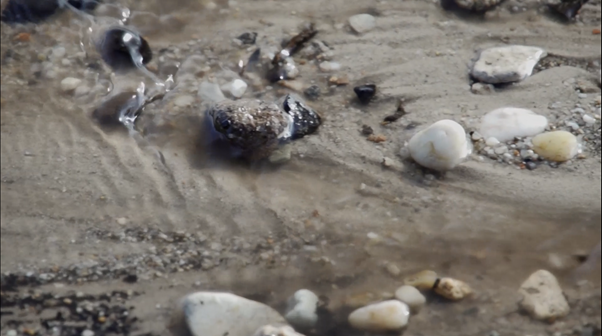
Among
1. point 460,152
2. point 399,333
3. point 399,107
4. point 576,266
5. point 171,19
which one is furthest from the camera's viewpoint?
point 171,19

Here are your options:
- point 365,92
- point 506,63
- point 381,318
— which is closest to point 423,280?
point 381,318

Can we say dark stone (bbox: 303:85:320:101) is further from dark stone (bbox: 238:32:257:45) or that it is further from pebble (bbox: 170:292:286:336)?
pebble (bbox: 170:292:286:336)

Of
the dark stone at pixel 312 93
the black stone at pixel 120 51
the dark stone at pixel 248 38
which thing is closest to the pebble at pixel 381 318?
the dark stone at pixel 312 93

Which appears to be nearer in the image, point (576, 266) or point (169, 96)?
point (576, 266)

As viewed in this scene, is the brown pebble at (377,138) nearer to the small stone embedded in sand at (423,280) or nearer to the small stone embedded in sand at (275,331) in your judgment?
the small stone embedded in sand at (423,280)

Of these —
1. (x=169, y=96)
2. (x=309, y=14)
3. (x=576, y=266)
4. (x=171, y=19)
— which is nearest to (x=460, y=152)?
(x=576, y=266)

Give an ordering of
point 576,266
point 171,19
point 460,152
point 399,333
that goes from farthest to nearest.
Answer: point 171,19
point 460,152
point 576,266
point 399,333

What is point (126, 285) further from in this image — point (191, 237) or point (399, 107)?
point (399, 107)
